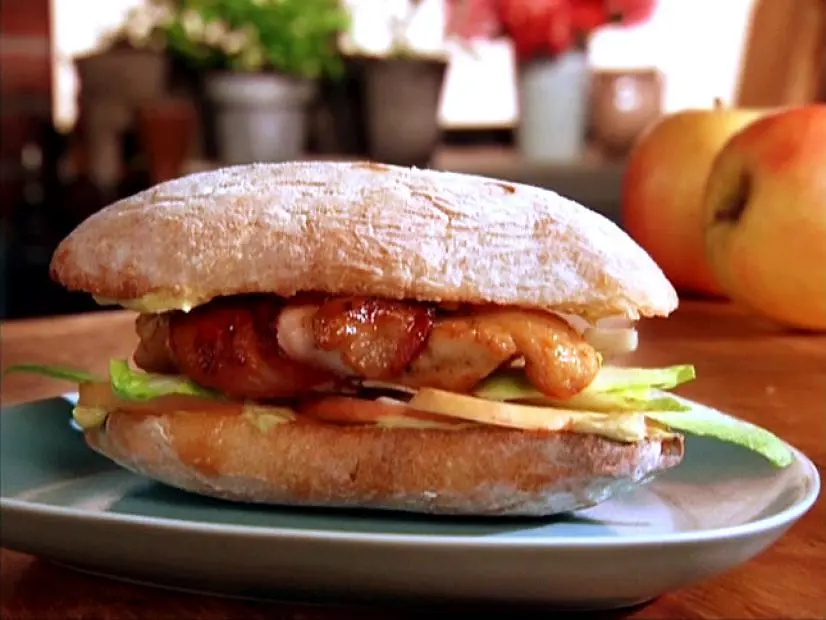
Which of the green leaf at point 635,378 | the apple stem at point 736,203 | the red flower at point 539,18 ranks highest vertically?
the red flower at point 539,18

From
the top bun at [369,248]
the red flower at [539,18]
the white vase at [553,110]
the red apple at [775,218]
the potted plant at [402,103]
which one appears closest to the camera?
the top bun at [369,248]

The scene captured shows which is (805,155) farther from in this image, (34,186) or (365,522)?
(34,186)

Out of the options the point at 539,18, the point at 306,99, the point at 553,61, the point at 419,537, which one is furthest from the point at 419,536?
the point at 306,99

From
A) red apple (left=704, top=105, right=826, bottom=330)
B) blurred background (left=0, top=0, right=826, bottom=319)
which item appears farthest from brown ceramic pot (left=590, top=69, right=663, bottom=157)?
red apple (left=704, top=105, right=826, bottom=330)

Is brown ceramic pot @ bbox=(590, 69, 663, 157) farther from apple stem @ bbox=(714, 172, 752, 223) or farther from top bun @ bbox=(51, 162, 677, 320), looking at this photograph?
top bun @ bbox=(51, 162, 677, 320)

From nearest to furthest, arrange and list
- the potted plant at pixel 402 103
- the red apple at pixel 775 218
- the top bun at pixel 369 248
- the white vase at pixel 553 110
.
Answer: the top bun at pixel 369 248
the red apple at pixel 775 218
the white vase at pixel 553 110
the potted plant at pixel 402 103

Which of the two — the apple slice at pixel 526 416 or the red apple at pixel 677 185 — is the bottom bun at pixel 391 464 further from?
the red apple at pixel 677 185

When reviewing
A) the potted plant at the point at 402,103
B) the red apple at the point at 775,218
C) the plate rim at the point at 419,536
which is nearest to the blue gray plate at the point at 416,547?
the plate rim at the point at 419,536
